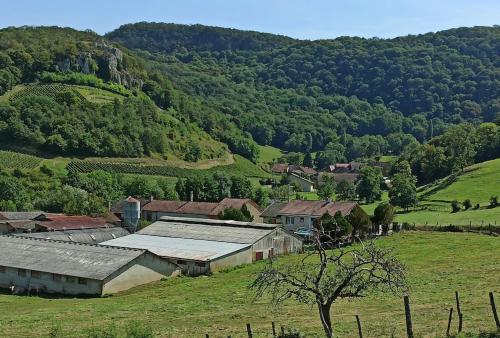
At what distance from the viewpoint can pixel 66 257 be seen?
161 feet

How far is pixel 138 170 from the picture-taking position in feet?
430

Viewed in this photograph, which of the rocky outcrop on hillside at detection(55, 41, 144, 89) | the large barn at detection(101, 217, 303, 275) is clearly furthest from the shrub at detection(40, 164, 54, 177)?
the rocky outcrop on hillside at detection(55, 41, 144, 89)

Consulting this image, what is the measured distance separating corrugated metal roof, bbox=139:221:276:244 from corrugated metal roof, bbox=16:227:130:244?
310cm

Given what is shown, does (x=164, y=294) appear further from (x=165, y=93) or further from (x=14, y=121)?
(x=165, y=93)

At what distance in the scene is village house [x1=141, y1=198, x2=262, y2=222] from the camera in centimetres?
8606

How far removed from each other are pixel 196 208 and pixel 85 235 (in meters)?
23.9

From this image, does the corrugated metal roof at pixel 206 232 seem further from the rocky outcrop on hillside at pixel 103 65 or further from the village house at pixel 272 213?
the rocky outcrop on hillside at pixel 103 65

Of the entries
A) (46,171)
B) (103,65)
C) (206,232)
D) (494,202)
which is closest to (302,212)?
(206,232)

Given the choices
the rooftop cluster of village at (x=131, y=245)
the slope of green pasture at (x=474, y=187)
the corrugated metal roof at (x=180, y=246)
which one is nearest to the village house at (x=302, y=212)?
the rooftop cluster of village at (x=131, y=245)

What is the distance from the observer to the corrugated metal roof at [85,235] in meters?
62.8

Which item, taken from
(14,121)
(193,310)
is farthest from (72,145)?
(193,310)

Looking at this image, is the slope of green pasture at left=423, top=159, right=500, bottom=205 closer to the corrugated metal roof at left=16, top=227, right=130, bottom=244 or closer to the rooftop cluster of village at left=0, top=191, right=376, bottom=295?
the rooftop cluster of village at left=0, top=191, right=376, bottom=295

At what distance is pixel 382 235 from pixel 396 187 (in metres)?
28.1

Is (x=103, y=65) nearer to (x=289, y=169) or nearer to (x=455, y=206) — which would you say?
(x=289, y=169)
